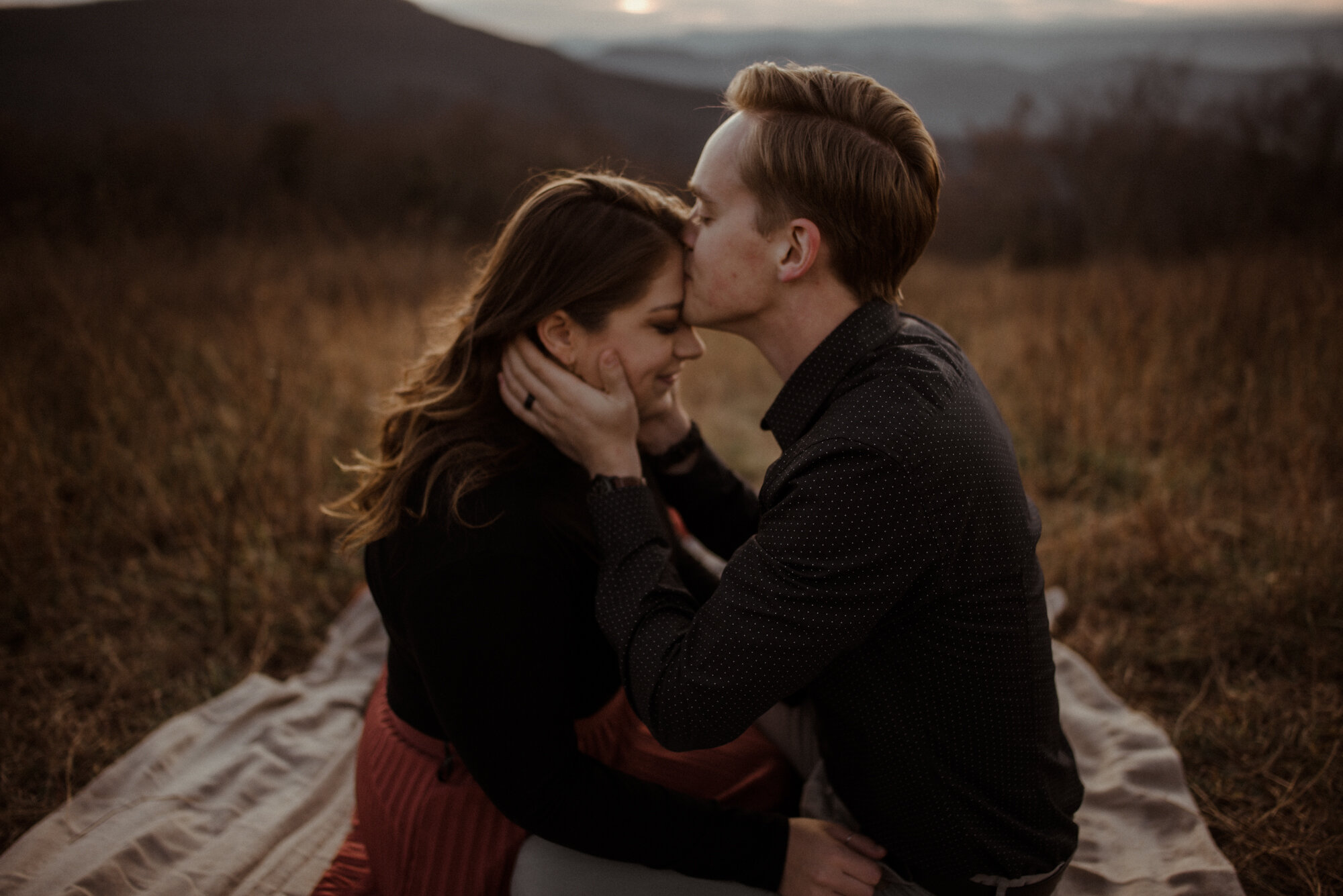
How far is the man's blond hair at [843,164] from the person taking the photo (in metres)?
1.72

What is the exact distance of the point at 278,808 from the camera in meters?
2.51

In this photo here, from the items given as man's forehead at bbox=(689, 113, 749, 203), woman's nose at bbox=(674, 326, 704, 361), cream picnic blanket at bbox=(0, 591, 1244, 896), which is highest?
man's forehead at bbox=(689, 113, 749, 203)

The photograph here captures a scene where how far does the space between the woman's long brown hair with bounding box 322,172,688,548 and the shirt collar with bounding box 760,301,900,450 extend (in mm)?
463

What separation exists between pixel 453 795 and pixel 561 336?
1.16m

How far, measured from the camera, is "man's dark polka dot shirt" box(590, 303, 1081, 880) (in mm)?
1373

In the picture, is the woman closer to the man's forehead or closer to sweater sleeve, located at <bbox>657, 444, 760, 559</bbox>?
the man's forehead

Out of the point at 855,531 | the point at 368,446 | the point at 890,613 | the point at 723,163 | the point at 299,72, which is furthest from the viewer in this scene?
the point at 299,72

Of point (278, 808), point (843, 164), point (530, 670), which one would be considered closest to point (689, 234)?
point (843, 164)

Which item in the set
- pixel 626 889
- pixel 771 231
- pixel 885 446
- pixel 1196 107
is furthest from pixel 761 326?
pixel 1196 107

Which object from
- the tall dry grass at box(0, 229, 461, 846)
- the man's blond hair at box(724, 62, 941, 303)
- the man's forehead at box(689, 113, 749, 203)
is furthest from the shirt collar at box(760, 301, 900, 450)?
the tall dry grass at box(0, 229, 461, 846)

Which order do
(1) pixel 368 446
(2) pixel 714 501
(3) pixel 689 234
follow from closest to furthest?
(3) pixel 689 234
(2) pixel 714 501
(1) pixel 368 446

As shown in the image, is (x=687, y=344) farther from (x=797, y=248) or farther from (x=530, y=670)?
(x=530, y=670)

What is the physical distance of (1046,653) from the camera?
161 cm

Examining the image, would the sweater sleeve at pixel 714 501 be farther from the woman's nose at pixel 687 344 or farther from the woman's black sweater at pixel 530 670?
the woman's black sweater at pixel 530 670
